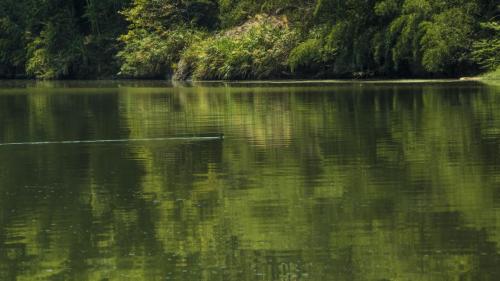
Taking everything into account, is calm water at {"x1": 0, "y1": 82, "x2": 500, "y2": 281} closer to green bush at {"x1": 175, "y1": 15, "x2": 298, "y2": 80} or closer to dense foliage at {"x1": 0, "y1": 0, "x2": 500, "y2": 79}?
dense foliage at {"x1": 0, "y1": 0, "x2": 500, "y2": 79}

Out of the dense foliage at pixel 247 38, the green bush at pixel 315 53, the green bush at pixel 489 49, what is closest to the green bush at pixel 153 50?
the dense foliage at pixel 247 38

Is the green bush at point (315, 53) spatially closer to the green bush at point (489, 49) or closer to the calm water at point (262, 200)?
the green bush at point (489, 49)

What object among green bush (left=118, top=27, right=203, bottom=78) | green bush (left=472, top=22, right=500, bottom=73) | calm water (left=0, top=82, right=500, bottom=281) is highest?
green bush (left=118, top=27, right=203, bottom=78)

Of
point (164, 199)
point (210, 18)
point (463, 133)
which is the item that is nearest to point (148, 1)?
point (210, 18)

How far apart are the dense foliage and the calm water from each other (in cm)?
2207

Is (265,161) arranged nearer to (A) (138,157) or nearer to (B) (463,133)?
(A) (138,157)

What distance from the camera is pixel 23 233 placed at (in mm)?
12695

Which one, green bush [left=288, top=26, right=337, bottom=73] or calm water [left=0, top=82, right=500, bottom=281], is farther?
green bush [left=288, top=26, right=337, bottom=73]

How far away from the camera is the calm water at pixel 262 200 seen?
35.3ft

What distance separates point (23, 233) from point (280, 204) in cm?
311

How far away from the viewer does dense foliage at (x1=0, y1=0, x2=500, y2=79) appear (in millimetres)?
50125

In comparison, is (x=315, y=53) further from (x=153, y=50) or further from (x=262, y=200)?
(x=262, y=200)

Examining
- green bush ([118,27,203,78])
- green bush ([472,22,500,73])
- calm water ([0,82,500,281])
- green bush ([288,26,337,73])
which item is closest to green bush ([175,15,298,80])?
green bush ([288,26,337,73])

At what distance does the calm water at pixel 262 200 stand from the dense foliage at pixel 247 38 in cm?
2207
